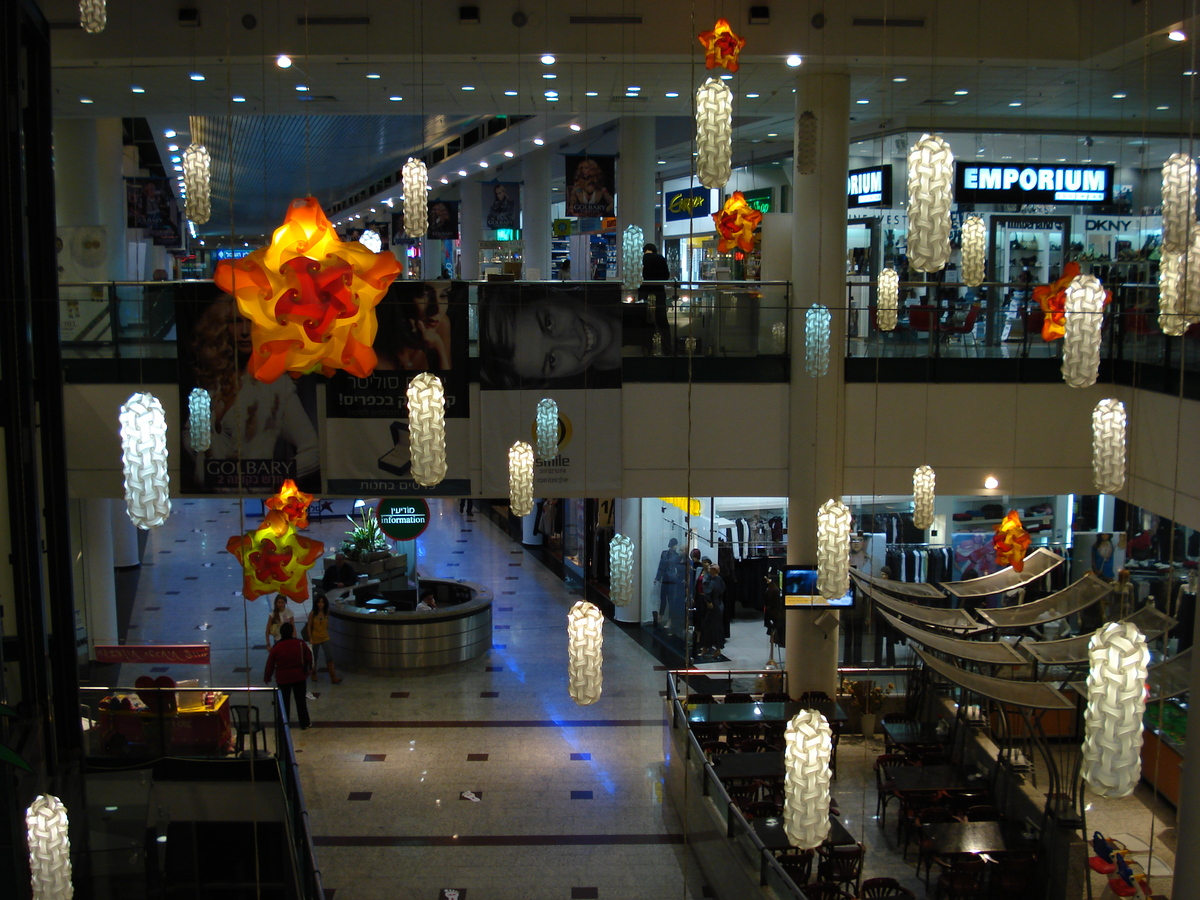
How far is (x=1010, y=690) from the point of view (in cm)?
830

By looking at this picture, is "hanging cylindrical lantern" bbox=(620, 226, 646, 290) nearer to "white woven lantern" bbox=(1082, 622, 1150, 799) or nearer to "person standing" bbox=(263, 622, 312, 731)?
"person standing" bbox=(263, 622, 312, 731)

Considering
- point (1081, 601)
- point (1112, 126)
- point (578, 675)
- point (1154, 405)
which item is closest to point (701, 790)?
point (578, 675)

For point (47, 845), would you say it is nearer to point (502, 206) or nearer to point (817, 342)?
point (817, 342)

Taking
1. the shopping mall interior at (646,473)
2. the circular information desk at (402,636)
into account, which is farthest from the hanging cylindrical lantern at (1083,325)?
the circular information desk at (402,636)

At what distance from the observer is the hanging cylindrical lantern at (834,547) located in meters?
8.13

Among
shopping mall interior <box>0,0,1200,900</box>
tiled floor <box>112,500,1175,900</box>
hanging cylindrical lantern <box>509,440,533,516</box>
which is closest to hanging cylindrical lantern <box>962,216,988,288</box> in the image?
shopping mall interior <box>0,0,1200,900</box>

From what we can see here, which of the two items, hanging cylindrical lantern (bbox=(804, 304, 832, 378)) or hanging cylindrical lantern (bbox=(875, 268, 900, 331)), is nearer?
hanging cylindrical lantern (bbox=(804, 304, 832, 378))

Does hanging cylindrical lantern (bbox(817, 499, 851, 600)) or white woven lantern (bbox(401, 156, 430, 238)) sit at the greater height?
white woven lantern (bbox(401, 156, 430, 238))

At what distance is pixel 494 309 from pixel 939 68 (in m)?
5.46

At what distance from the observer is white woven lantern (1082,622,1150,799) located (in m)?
4.52

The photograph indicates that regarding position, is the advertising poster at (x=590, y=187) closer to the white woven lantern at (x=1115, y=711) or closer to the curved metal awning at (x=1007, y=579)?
the curved metal awning at (x=1007, y=579)

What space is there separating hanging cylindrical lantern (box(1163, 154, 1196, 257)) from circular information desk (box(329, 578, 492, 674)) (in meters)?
10.1

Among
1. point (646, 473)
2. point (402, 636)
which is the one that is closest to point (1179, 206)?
point (646, 473)

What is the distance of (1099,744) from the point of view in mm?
4578
